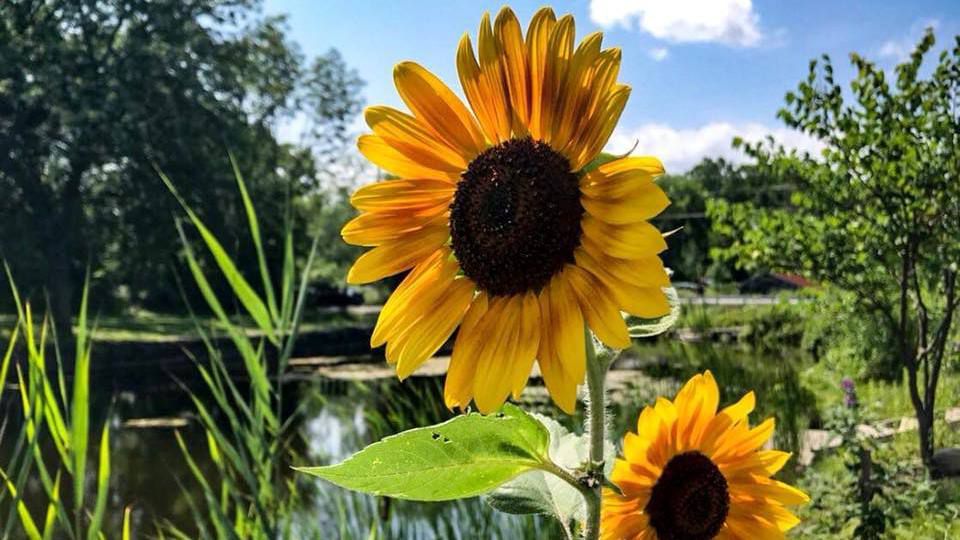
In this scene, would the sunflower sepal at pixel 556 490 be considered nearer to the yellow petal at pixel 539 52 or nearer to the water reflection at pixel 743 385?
the yellow petal at pixel 539 52

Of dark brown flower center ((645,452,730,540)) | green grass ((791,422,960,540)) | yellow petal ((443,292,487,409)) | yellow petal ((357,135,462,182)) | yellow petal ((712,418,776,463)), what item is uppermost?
yellow petal ((357,135,462,182))

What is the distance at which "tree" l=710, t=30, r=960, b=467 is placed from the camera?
20.1 ft

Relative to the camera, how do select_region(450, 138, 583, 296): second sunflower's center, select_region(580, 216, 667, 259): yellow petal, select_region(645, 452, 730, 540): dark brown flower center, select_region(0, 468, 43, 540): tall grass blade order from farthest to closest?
1. select_region(0, 468, 43, 540): tall grass blade
2. select_region(645, 452, 730, 540): dark brown flower center
3. select_region(450, 138, 583, 296): second sunflower's center
4. select_region(580, 216, 667, 259): yellow petal

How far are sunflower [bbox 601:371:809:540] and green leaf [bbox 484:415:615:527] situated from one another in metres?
0.19

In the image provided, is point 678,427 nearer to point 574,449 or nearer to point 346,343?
point 574,449

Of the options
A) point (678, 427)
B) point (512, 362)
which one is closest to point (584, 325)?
point (512, 362)

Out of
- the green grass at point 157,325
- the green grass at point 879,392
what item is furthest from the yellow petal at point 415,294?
the green grass at point 157,325

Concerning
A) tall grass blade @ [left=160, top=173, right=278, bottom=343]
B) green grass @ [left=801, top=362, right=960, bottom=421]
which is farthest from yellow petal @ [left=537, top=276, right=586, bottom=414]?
green grass @ [left=801, top=362, right=960, bottom=421]

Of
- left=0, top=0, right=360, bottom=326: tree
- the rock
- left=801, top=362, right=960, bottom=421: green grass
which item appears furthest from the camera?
left=0, top=0, right=360, bottom=326: tree

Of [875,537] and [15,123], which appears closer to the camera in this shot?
[875,537]

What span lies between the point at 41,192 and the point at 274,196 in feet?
17.2

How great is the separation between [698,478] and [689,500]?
0.16 feet

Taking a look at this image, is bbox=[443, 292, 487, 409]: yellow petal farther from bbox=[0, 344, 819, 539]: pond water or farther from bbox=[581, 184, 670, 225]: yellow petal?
bbox=[0, 344, 819, 539]: pond water

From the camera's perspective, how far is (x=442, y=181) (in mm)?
752
